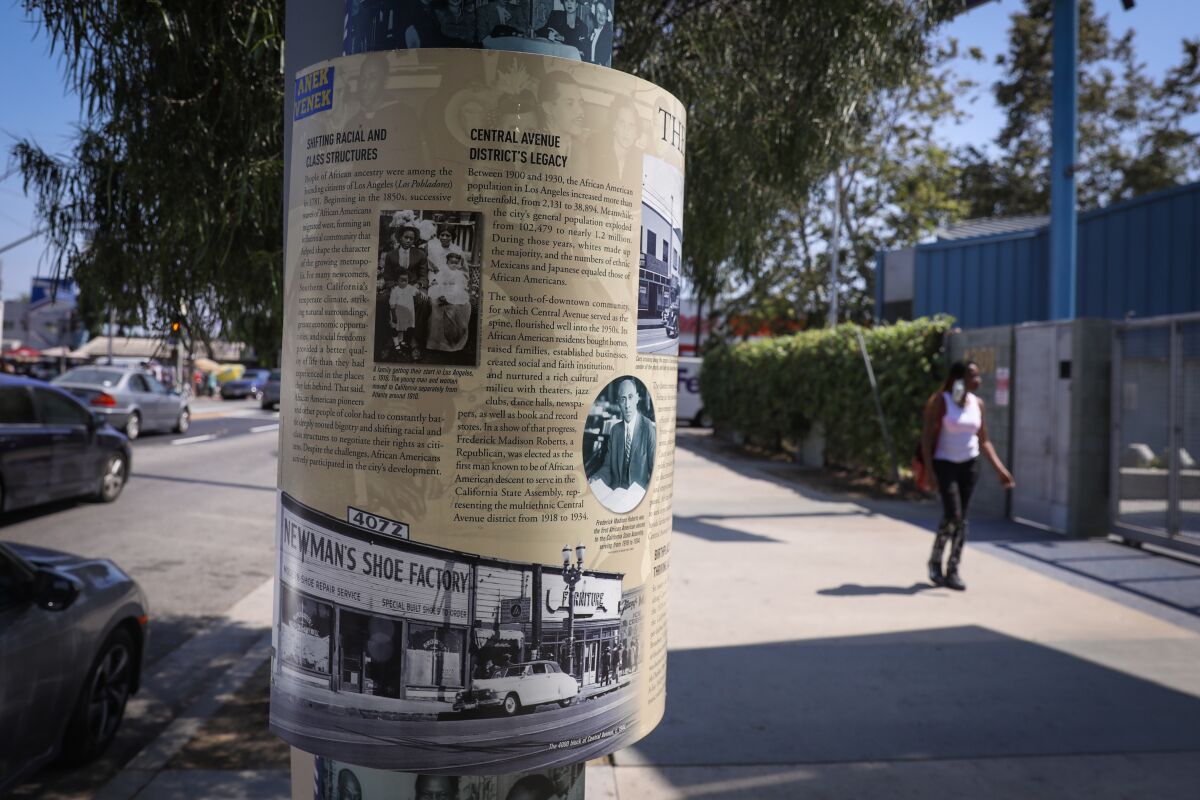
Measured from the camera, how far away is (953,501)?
7.82m

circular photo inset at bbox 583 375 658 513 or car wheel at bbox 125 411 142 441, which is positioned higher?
circular photo inset at bbox 583 375 658 513

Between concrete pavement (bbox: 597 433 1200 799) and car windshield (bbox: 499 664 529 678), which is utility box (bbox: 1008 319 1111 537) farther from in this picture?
car windshield (bbox: 499 664 529 678)

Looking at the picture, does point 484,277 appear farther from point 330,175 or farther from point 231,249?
point 231,249

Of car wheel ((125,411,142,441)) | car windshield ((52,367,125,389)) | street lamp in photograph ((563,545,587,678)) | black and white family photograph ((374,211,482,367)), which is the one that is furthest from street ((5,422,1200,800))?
car windshield ((52,367,125,389))

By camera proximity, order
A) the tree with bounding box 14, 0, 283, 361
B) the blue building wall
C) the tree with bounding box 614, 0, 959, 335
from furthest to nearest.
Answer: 1. the blue building wall
2. the tree with bounding box 614, 0, 959, 335
3. the tree with bounding box 14, 0, 283, 361

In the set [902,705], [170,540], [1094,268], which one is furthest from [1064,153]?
[170,540]

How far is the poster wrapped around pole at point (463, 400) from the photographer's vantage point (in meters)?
1.88

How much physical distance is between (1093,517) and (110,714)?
31.7 ft

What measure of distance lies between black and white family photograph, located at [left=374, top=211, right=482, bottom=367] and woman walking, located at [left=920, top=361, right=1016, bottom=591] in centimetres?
662

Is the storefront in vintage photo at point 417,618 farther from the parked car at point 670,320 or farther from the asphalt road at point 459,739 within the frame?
the parked car at point 670,320

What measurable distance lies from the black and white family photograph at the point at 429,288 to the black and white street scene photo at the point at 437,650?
1.29ft

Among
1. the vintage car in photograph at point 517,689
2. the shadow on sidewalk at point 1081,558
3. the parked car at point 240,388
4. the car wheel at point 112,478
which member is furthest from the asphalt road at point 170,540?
the parked car at point 240,388

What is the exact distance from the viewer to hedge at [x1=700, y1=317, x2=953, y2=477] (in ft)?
45.5

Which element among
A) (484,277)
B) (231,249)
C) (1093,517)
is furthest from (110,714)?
(1093,517)
